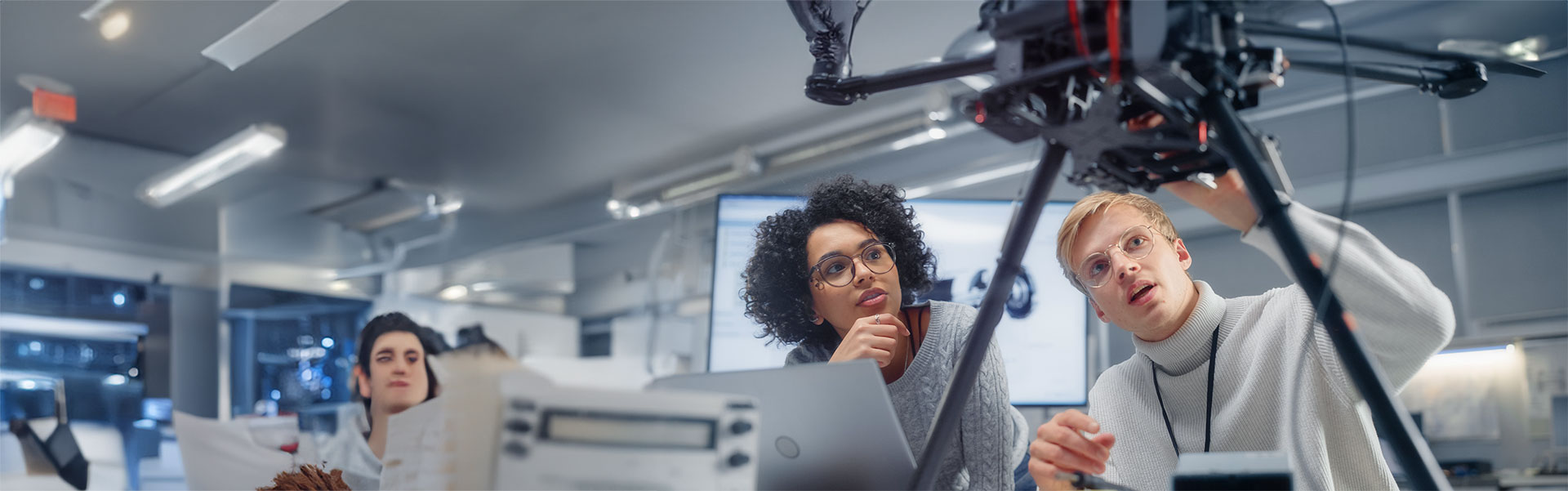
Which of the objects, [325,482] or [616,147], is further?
[616,147]

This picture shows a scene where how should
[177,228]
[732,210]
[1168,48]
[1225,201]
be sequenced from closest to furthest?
[1168,48]
[1225,201]
[732,210]
[177,228]

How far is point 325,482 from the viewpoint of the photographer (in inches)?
43.0

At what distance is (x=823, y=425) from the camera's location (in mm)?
865

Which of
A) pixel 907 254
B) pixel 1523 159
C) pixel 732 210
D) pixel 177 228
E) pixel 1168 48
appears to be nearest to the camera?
pixel 1168 48

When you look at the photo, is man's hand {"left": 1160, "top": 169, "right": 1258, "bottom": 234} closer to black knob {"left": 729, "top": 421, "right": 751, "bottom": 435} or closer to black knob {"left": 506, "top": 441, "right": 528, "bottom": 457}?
black knob {"left": 729, "top": 421, "right": 751, "bottom": 435}

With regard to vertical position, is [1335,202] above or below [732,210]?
above

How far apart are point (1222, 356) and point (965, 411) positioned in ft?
1.31

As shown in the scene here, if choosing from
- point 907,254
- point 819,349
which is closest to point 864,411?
point 819,349

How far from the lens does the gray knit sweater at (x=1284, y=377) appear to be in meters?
1.09

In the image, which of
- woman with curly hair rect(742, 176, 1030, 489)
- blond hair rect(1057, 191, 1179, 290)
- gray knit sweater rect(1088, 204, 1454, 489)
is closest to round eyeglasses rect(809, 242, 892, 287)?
woman with curly hair rect(742, 176, 1030, 489)

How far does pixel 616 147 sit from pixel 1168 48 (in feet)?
13.4

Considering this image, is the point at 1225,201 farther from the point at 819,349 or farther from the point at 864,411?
the point at 819,349

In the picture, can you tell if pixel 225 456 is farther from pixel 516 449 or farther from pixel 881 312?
pixel 516 449

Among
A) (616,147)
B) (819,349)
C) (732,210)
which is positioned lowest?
(819,349)
